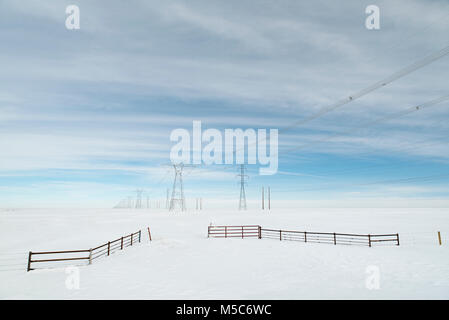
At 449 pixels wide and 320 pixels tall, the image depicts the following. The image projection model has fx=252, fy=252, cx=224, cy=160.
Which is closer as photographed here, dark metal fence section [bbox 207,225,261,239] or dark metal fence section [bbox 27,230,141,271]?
dark metal fence section [bbox 27,230,141,271]

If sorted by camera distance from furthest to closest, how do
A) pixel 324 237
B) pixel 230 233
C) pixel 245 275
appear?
pixel 324 237 < pixel 230 233 < pixel 245 275

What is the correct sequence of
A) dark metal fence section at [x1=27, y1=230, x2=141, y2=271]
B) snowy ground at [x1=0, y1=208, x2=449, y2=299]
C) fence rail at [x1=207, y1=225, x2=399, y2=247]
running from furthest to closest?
fence rail at [x1=207, y1=225, x2=399, y2=247] < dark metal fence section at [x1=27, y1=230, x2=141, y2=271] < snowy ground at [x1=0, y1=208, x2=449, y2=299]

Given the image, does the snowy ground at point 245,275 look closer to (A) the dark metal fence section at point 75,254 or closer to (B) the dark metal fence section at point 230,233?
(A) the dark metal fence section at point 75,254

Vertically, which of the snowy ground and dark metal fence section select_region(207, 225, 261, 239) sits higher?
the snowy ground

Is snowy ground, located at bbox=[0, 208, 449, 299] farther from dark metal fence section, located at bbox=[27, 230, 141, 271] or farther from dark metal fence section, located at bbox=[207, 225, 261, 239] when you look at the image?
dark metal fence section, located at bbox=[207, 225, 261, 239]

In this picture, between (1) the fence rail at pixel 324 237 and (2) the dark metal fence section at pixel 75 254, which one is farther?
(1) the fence rail at pixel 324 237

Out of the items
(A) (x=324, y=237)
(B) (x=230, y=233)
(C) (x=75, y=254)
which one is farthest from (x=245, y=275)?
(A) (x=324, y=237)

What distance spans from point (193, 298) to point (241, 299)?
1878mm

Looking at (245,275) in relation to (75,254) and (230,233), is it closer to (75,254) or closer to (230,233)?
(230,233)

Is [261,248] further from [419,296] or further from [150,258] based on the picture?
[419,296]

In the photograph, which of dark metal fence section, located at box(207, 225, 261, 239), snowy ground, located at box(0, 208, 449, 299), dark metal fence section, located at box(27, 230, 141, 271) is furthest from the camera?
dark metal fence section, located at box(207, 225, 261, 239)

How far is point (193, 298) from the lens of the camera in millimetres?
9883

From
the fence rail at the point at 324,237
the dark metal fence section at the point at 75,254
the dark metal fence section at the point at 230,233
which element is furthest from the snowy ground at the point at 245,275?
the dark metal fence section at the point at 230,233

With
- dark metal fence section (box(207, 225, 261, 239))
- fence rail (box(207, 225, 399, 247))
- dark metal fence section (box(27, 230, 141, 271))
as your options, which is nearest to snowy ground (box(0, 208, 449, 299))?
dark metal fence section (box(27, 230, 141, 271))
